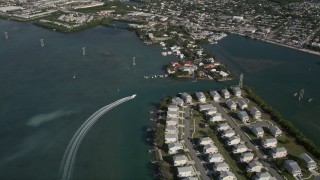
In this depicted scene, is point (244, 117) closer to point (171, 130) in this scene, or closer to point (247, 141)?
point (247, 141)

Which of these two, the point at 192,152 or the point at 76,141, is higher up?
the point at 192,152

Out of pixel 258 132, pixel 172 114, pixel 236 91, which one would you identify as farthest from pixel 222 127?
pixel 236 91

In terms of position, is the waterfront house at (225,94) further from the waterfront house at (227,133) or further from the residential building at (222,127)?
the waterfront house at (227,133)

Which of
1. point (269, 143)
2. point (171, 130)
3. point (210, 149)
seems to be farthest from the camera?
point (171, 130)

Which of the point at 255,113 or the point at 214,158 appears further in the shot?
the point at 255,113

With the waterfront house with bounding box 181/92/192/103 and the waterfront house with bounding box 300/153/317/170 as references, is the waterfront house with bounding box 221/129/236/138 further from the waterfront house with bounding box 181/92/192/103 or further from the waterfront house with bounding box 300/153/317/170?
the waterfront house with bounding box 181/92/192/103

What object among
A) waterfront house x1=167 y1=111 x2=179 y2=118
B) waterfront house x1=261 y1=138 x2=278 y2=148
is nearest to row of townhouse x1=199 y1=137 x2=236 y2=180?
waterfront house x1=261 y1=138 x2=278 y2=148

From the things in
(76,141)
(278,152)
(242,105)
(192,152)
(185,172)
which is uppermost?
(242,105)

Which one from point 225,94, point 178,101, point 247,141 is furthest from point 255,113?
point 178,101

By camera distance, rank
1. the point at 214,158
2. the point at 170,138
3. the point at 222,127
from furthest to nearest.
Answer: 1. the point at 222,127
2. the point at 170,138
3. the point at 214,158
